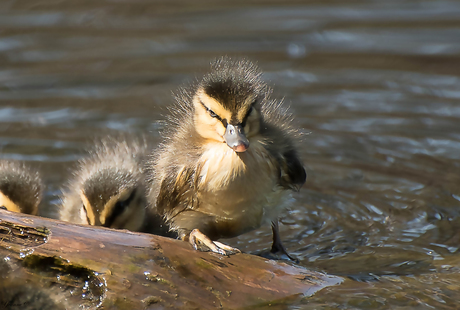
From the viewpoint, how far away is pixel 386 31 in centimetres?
921

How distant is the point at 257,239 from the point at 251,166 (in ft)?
4.03

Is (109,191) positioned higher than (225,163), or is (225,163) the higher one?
(225,163)

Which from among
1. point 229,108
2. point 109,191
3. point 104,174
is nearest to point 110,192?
point 109,191

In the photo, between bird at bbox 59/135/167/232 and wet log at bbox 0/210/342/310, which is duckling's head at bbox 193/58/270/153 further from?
bird at bbox 59/135/167/232

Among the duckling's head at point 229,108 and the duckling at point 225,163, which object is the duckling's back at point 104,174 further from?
the duckling's head at point 229,108

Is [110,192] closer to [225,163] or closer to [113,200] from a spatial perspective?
[113,200]

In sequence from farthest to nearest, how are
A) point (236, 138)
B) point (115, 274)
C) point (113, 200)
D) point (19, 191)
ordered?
point (19, 191)
point (113, 200)
point (236, 138)
point (115, 274)

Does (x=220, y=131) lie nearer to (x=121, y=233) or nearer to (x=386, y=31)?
(x=121, y=233)

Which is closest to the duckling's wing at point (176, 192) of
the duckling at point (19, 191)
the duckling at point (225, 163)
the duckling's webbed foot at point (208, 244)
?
the duckling at point (225, 163)

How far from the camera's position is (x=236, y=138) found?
3.71 metres

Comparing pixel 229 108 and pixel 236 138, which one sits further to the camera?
pixel 229 108

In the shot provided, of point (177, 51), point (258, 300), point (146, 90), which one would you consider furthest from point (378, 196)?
point (177, 51)

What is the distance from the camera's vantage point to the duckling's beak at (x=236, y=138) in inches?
144

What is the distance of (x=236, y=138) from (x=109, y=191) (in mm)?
1212
